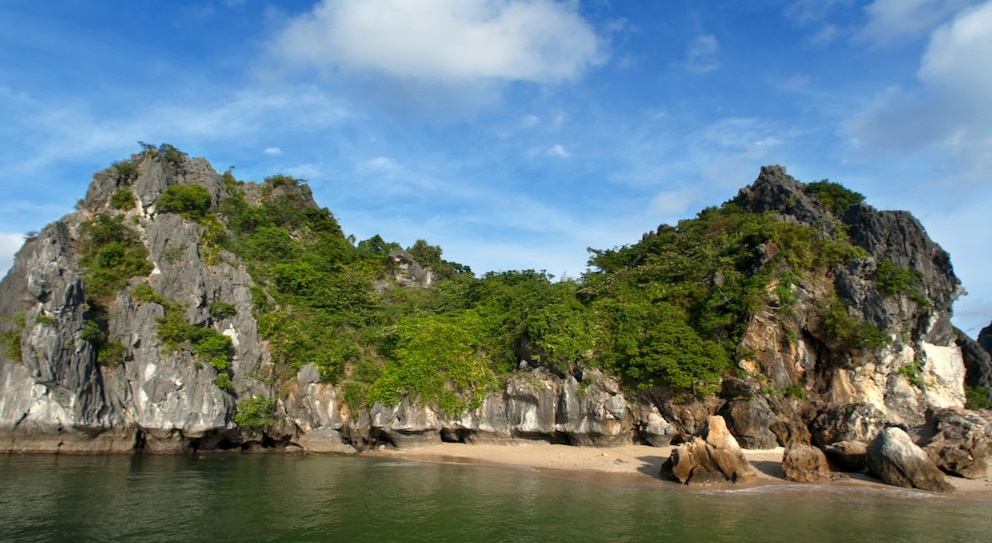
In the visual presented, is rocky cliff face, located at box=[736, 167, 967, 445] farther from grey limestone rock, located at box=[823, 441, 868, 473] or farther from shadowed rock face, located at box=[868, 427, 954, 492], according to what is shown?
shadowed rock face, located at box=[868, 427, 954, 492]

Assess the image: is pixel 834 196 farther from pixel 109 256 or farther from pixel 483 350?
pixel 109 256

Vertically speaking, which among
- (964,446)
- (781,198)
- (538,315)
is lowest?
(964,446)

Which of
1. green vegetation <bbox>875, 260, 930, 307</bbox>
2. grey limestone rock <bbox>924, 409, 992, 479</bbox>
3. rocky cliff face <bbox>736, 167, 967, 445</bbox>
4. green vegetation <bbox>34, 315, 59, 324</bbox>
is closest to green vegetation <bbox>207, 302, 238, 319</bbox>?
green vegetation <bbox>34, 315, 59, 324</bbox>

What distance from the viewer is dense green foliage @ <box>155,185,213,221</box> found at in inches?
1483

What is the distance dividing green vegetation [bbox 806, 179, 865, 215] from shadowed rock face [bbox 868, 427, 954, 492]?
26.0 m

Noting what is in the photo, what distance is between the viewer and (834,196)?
145ft

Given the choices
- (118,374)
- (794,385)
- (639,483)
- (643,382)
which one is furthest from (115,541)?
(794,385)

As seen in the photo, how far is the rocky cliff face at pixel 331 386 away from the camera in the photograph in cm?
2758

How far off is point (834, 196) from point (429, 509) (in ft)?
137

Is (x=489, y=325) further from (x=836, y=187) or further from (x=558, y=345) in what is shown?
(x=836, y=187)

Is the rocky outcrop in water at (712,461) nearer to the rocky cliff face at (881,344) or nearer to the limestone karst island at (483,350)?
the limestone karst island at (483,350)

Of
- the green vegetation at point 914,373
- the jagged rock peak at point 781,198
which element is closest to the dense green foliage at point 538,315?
the green vegetation at point 914,373

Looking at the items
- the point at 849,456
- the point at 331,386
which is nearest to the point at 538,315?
the point at 331,386

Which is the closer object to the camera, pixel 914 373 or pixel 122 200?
pixel 914 373
